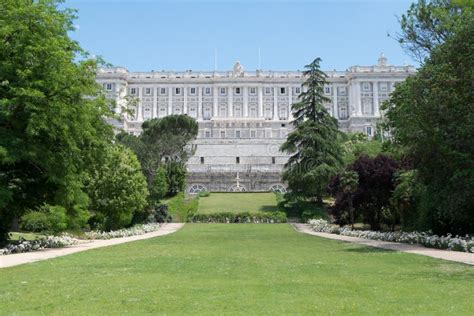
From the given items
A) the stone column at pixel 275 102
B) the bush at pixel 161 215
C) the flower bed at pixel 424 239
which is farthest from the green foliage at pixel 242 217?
the stone column at pixel 275 102

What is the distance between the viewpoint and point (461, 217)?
826 inches

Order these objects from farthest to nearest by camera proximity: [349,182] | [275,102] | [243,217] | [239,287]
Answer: [275,102]
[243,217]
[349,182]
[239,287]

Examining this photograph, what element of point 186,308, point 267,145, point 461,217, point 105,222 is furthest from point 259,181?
point 186,308

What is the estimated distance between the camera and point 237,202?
5306 cm

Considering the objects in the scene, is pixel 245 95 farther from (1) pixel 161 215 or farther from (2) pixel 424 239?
(2) pixel 424 239

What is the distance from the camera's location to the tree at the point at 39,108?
1773 centimetres

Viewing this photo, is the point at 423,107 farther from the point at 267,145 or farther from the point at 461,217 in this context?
the point at 267,145

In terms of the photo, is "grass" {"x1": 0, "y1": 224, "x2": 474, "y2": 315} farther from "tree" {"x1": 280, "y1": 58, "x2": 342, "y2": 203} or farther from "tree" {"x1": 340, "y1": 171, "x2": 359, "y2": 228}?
"tree" {"x1": 280, "y1": 58, "x2": 342, "y2": 203}

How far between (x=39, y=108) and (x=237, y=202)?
3669cm

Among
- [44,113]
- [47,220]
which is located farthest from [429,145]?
[47,220]

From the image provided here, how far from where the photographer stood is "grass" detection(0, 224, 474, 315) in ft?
23.3

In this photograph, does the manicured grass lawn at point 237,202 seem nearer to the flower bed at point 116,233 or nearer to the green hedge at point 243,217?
the green hedge at point 243,217

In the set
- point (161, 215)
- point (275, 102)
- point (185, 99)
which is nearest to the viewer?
point (161, 215)

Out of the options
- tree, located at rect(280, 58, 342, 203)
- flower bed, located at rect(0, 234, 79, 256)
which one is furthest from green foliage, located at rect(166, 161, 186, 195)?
flower bed, located at rect(0, 234, 79, 256)
